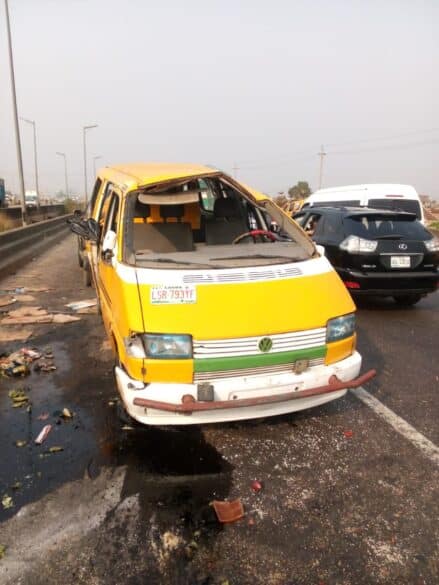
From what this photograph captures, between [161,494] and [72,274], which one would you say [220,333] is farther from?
[72,274]

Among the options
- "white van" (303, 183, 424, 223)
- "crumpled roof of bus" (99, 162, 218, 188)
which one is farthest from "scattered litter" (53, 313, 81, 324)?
"white van" (303, 183, 424, 223)

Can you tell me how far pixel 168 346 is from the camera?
9.18ft

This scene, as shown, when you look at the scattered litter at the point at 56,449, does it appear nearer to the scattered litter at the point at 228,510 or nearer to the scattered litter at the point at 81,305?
the scattered litter at the point at 228,510

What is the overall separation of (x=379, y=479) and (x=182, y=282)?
188cm

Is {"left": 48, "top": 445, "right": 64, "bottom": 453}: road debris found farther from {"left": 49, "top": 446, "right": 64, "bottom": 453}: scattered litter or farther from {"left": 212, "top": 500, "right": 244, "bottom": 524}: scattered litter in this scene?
{"left": 212, "top": 500, "right": 244, "bottom": 524}: scattered litter

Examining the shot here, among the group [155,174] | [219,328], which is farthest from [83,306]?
[219,328]

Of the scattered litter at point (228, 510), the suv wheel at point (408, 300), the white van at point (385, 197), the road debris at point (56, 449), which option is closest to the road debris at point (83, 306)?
the road debris at point (56, 449)

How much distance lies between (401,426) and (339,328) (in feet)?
3.43

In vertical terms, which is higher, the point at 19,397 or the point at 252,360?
the point at 252,360

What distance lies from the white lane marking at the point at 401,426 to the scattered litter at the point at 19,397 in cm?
300

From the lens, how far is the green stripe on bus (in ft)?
9.22

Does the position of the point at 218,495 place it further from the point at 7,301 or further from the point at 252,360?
the point at 7,301

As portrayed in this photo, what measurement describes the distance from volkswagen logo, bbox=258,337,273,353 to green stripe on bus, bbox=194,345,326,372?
33 mm

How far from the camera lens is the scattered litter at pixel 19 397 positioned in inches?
149
